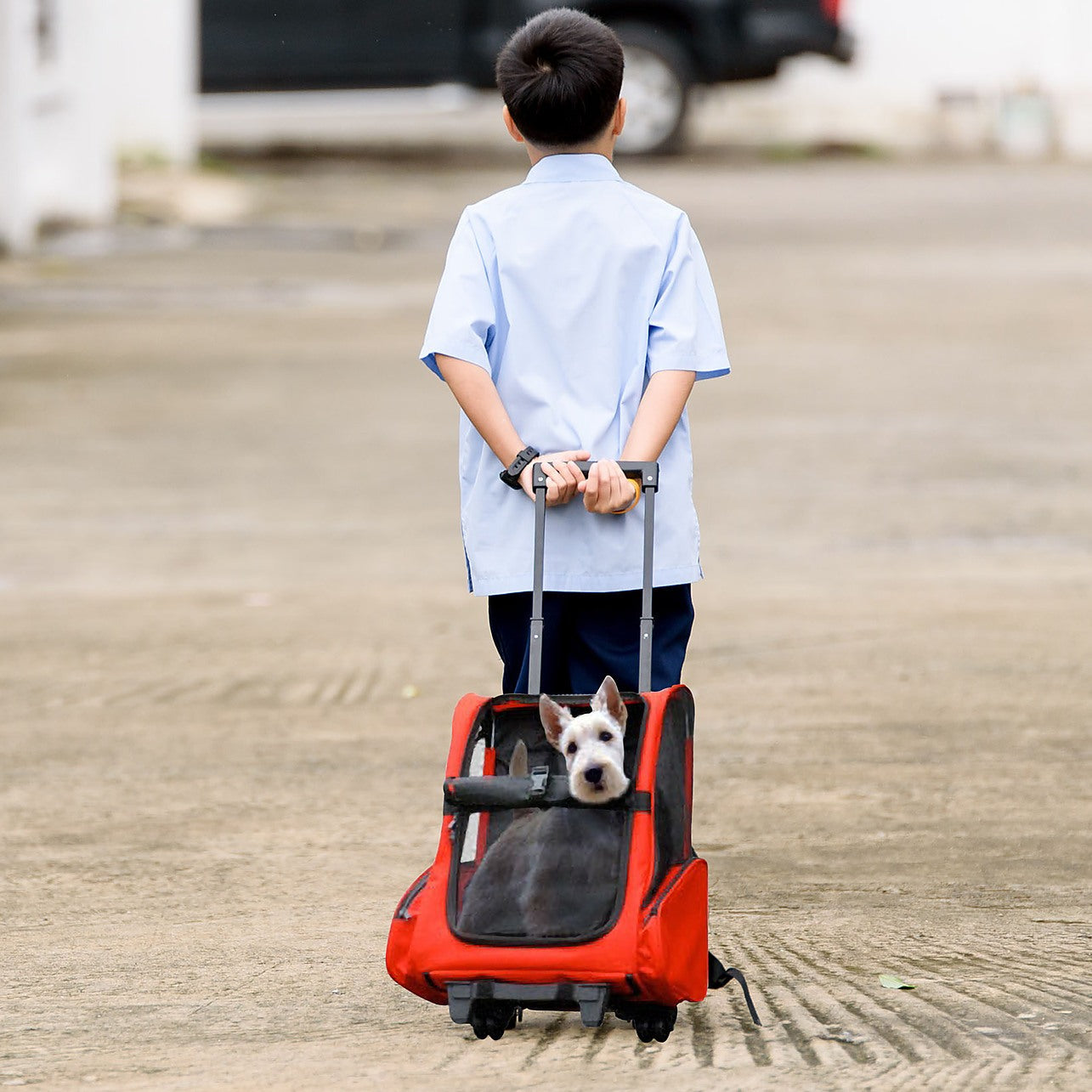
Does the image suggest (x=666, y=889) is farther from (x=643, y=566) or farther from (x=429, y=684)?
(x=429, y=684)

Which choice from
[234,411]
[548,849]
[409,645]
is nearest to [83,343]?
[234,411]

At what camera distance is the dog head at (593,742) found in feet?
10.2

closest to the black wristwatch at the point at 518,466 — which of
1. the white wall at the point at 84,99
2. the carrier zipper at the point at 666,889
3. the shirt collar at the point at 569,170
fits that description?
the shirt collar at the point at 569,170

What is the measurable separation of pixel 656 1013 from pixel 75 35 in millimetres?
15732

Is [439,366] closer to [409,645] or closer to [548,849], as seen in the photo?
[548,849]

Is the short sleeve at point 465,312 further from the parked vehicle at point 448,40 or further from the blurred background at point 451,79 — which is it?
Answer: the parked vehicle at point 448,40

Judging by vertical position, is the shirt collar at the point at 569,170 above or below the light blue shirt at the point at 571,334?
above

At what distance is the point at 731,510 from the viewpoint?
328 inches

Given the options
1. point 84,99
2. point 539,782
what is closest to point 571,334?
point 539,782

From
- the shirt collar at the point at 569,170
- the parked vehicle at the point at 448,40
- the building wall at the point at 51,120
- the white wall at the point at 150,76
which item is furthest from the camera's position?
the parked vehicle at the point at 448,40

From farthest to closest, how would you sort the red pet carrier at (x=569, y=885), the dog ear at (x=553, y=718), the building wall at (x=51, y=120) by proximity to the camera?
the building wall at (x=51, y=120), the dog ear at (x=553, y=718), the red pet carrier at (x=569, y=885)

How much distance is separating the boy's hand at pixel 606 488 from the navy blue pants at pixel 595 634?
9.7 inches

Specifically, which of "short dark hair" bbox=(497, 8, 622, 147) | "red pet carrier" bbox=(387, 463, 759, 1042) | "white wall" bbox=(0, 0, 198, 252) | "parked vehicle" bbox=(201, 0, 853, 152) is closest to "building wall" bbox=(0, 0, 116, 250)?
"white wall" bbox=(0, 0, 198, 252)

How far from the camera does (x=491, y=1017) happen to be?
10.6 ft
